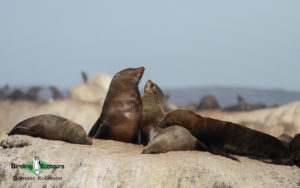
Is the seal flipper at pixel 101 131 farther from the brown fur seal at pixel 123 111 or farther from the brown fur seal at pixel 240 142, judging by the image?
the brown fur seal at pixel 240 142

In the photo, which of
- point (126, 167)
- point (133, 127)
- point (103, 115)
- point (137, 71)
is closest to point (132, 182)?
point (126, 167)

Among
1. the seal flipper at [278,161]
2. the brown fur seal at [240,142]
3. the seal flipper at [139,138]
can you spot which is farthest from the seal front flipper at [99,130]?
the seal flipper at [278,161]

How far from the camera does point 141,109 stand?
7.45 m

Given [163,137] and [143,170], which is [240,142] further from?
[143,170]

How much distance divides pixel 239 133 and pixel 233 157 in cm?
41

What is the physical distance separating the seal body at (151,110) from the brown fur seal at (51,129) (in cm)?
112

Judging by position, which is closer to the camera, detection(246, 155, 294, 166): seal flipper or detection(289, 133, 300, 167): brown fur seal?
detection(246, 155, 294, 166): seal flipper

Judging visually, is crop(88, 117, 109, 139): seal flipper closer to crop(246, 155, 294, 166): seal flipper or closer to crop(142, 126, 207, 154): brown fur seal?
crop(142, 126, 207, 154): brown fur seal

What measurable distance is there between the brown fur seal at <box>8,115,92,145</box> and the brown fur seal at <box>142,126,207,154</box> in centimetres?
131

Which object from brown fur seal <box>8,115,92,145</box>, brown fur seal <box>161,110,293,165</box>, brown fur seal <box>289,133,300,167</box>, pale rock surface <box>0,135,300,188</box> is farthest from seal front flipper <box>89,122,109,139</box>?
brown fur seal <box>289,133,300,167</box>

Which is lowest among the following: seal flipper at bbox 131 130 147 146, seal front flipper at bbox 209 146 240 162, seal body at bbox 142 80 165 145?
seal flipper at bbox 131 130 147 146

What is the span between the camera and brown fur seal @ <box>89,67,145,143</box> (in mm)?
7207

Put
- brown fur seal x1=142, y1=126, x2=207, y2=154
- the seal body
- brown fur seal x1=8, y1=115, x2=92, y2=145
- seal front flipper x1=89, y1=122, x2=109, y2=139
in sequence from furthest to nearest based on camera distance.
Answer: seal front flipper x1=89, y1=122, x2=109, y2=139 → the seal body → brown fur seal x1=8, y1=115, x2=92, y2=145 → brown fur seal x1=142, y1=126, x2=207, y2=154

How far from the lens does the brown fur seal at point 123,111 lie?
721 cm
